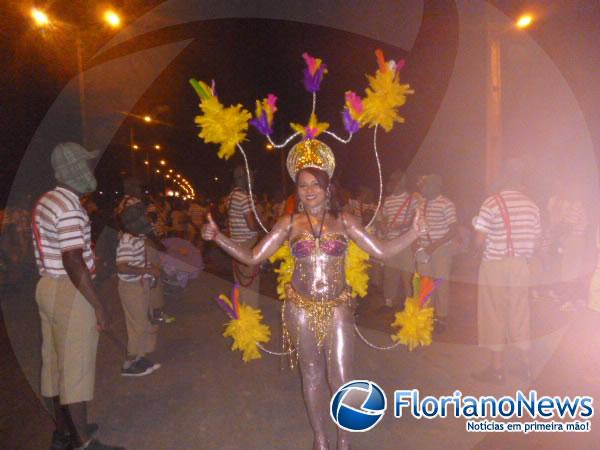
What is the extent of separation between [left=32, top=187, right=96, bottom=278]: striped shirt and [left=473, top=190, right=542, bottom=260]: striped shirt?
132 inches

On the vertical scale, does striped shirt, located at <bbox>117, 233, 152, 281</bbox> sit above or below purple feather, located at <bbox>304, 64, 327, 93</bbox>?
below

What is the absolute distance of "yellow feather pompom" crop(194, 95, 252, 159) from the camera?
3008mm

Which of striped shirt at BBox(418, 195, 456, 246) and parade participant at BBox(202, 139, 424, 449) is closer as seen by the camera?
parade participant at BBox(202, 139, 424, 449)

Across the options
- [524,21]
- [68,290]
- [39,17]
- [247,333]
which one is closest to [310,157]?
[247,333]

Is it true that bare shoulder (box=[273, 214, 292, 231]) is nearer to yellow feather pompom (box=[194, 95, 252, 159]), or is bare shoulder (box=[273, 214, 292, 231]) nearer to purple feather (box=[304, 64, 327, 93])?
yellow feather pompom (box=[194, 95, 252, 159])

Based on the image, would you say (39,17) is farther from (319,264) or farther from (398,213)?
(319,264)

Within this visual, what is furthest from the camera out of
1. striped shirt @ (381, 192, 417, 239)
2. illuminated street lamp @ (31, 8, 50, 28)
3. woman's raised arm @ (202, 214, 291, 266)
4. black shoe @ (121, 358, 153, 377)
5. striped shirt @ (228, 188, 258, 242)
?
illuminated street lamp @ (31, 8, 50, 28)

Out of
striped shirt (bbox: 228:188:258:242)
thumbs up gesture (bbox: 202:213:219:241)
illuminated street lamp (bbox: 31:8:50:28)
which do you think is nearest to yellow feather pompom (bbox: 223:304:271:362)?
thumbs up gesture (bbox: 202:213:219:241)

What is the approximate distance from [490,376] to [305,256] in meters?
2.42

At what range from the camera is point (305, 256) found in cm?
295

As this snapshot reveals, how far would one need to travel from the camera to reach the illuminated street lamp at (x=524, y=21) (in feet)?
23.5

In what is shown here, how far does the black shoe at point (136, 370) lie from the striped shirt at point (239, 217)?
198 centimetres
